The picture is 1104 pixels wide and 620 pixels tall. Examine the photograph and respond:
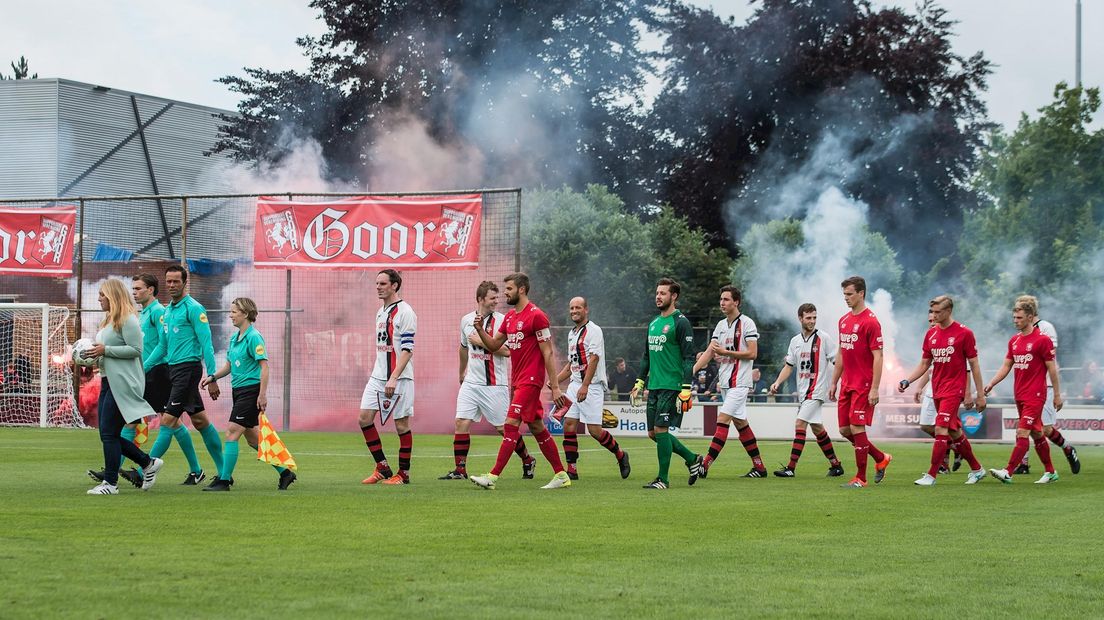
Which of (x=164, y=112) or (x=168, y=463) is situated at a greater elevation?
(x=164, y=112)

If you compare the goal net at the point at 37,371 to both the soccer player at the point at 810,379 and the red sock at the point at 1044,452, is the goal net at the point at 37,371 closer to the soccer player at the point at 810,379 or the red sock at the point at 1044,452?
the soccer player at the point at 810,379

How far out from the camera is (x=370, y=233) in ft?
90.1

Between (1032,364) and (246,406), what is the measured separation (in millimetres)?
8650

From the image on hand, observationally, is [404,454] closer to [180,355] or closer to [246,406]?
[246,406]

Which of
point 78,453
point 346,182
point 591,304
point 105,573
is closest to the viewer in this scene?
point 105,573

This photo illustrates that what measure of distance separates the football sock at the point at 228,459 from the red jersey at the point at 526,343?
280 centimetres

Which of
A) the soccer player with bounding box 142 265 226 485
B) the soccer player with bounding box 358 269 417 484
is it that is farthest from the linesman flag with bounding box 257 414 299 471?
the soccer player with bounding box 358 269 417 484

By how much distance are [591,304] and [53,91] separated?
17.1 m

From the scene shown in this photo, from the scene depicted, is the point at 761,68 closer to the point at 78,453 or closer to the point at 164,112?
the point at 164,112

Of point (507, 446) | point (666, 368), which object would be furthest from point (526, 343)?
point (666, 368)

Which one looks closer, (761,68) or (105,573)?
(105,573)

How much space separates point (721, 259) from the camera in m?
41.9

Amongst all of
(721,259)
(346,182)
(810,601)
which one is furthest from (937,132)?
(810,601)

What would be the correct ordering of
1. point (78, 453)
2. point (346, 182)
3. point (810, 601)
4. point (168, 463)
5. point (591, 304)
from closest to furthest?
point (810, 601) → point (168, 463) → point (78, 453) → point (591, 304) → point (346, 182)
